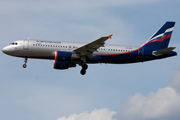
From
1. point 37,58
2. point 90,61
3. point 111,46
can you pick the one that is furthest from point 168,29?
point 37,58

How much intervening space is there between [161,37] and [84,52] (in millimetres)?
12718

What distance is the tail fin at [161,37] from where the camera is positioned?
49997 millimetres

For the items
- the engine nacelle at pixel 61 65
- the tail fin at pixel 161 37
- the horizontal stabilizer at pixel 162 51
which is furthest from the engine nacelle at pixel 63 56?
the horizontal stabilizer at pixel 162 51

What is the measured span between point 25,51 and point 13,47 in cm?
194

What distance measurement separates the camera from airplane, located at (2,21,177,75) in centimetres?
4484

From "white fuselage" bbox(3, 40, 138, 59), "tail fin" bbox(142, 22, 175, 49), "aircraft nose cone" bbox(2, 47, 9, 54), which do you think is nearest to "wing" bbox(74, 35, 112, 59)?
"white fuselage" bbox(3, 40, 138, 59)

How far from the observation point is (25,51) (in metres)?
45.6

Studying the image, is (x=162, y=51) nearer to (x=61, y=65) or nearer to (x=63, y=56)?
(x=63, y=56)

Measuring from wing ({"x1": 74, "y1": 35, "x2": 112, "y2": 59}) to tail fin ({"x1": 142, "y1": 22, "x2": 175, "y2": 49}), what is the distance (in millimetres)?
8850

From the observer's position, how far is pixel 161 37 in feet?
166

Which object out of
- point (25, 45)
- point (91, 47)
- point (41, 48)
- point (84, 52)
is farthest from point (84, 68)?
Result: point (25, 45)

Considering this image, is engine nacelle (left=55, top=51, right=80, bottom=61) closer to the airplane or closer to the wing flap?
the airplane

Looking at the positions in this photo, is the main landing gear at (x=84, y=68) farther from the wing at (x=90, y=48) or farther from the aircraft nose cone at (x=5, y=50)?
the aircraft nose cone at (x=5, y=50)

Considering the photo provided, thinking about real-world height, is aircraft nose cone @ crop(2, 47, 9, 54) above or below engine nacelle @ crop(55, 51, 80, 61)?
above
